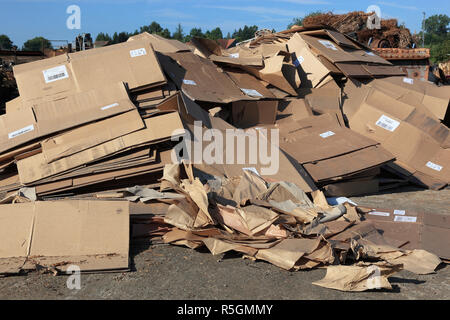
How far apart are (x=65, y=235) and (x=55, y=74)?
182cm

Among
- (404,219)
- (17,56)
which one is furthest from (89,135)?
(17,56)

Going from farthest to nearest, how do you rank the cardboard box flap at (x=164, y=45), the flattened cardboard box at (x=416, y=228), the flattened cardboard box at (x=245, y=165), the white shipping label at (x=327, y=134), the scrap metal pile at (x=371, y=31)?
the scrap metal pile at (x=371, y=31) → the cardboard box flap at (x=164, y=45) → the white shipping label at (x=327, y=134) → the flattened cardboard box at (x=245, y=165) → the flattened cardboard box at (x=416, y=228)

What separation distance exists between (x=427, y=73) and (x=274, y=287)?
21.2 ft

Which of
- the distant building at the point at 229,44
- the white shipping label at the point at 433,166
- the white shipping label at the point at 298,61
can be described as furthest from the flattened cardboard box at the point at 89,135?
the distant building at the point at 229,44

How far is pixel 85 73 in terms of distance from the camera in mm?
3945

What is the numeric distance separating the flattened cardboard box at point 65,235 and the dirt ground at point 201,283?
91 millimetres

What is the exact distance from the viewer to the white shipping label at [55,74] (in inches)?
154

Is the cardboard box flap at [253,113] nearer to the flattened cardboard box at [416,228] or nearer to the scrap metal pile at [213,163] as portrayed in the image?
the scrap metal pile at [213,163]

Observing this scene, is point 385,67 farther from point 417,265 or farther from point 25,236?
point 25,236

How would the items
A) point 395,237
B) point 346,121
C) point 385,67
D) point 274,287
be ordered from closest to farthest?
point 274,287
point 395,237
point 346,121
point 385,67

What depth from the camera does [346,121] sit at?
5316 mm

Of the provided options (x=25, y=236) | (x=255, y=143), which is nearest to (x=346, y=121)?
(x=255, y=143)

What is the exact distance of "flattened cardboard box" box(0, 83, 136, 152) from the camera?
3.43 m

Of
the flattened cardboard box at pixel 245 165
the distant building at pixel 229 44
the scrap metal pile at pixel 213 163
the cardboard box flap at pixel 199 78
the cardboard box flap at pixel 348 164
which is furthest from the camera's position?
the distant building at pixel 229 44
